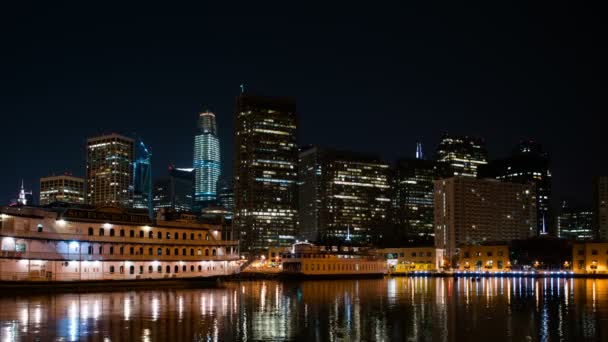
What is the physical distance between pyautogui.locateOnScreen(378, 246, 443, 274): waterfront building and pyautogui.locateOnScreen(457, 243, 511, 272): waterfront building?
5850 mm

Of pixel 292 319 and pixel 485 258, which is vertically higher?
pixel 292 319

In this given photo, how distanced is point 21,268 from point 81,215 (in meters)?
8.45

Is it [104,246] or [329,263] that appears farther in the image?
[329,263]

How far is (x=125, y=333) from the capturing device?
30.6 metres

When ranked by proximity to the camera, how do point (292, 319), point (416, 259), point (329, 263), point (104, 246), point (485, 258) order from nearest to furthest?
1. point (292, 319)
2. point (104, 246)
3. point (329, 263)
4. point (485, 258)
5. point (416, 259)

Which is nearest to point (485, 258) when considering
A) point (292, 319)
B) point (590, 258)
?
point (590, 258)

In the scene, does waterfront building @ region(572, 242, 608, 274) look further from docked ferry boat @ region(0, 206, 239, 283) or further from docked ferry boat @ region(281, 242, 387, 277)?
docked ferry boat @ region(0, 206, 239, 283)

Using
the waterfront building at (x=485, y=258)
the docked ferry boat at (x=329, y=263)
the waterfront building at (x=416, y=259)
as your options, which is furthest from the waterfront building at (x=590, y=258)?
the docked ferry boat at (x=329, y=263)

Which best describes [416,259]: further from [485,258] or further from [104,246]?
[104,246]

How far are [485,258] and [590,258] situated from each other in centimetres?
2887

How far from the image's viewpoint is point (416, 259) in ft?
508

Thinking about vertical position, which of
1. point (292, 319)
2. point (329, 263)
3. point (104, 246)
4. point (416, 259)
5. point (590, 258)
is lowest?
point (416, 259)

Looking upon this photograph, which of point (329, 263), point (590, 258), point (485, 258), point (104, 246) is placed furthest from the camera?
point (485, 258)

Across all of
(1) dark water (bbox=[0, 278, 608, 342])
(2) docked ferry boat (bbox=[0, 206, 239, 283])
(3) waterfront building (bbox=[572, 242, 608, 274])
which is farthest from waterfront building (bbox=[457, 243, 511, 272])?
(1) dark water (bbox=[0, 278, 608, 342])
